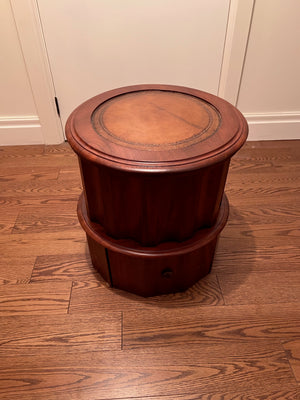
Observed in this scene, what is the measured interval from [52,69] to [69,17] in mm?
334

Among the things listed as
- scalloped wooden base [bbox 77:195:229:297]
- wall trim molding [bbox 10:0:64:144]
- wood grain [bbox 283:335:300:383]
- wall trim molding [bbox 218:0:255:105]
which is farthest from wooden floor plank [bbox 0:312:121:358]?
wall trim molding [bbox 218:0:255:105]

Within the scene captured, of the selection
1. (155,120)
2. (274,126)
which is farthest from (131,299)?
(274,126)

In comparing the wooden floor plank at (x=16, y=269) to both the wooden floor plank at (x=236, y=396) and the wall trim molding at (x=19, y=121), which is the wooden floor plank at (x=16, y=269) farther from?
the wall trim molding at (x=19, y=121)

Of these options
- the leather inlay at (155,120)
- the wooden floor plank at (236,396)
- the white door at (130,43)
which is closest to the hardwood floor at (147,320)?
the wooden floor plank at (236,396)

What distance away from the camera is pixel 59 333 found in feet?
3.62

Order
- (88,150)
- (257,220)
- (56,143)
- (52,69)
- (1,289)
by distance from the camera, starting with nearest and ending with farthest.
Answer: (88,150), (1,289), (257,220), (52,69), (56,143)

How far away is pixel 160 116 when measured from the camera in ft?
3.40

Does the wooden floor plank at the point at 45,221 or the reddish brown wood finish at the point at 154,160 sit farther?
the wooden floor plank at the point at 45,221

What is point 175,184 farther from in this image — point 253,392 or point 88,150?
point 253,392

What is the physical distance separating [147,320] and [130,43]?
63.0 inches

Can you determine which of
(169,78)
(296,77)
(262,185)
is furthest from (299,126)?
(169,78)

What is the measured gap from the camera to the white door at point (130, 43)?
66.9 inches

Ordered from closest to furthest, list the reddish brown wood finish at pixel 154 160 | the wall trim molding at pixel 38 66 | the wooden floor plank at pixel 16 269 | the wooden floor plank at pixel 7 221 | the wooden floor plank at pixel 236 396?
the reddish brown wood finish at pixel 154 160 < the wooden floor plank at pixel 236 396 < the wooden floor plank at pixel 16 269 < the wooden floor plank at pixel 7 221 < the wall trim molding at pixel 38 66

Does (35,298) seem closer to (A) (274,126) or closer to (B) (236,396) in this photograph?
(B) (236,396)
